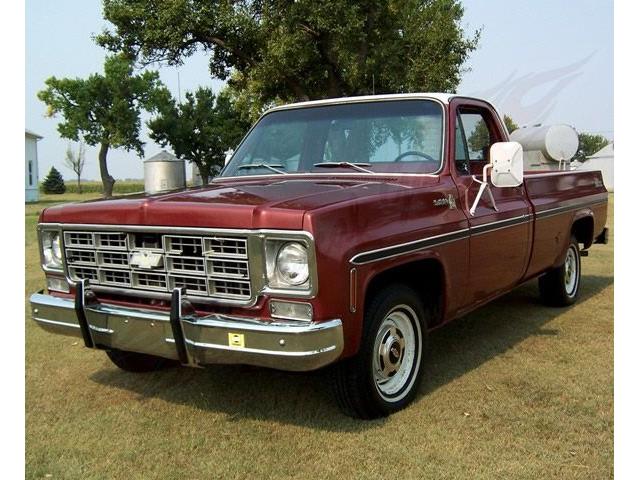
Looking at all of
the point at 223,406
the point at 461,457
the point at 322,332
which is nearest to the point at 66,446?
the point at 223,406

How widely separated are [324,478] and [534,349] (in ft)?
8.43

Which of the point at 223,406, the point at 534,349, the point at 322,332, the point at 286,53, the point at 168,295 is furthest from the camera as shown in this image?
the point at 286,53

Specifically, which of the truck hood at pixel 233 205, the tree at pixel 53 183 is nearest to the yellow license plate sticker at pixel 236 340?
the truck hood at pixel 233 205

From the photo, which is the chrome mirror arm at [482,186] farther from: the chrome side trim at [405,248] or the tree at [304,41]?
the tree at [304,41]

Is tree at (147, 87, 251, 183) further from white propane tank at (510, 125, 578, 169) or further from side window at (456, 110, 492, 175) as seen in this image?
side window at (456, 110, 492, 175)

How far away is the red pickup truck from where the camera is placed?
10.2ft

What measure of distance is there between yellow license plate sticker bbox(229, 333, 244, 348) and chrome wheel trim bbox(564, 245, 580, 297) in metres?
4.44

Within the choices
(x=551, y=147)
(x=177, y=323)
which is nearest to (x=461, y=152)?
(x=177, y=323)

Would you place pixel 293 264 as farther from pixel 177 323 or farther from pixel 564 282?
pixel 564 282

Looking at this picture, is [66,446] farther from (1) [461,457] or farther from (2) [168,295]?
(1) [461,457]

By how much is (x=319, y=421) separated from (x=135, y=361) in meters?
1.60

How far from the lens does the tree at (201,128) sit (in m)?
31.6

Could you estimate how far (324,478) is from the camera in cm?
304

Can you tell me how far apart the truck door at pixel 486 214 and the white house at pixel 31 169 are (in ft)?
121
